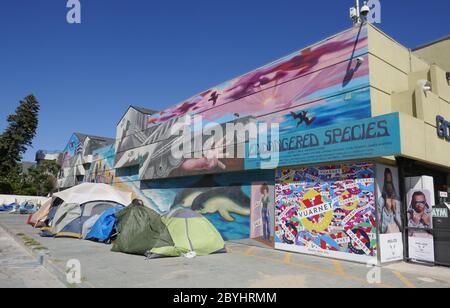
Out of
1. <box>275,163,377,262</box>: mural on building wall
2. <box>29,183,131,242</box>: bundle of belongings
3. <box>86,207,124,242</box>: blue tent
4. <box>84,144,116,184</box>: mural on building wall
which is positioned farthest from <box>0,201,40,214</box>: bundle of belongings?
<box>275,163,377,262</box>: mural on building wall

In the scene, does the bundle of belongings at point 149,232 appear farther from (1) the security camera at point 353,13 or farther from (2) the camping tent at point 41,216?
(1) the security camera at point 353,13

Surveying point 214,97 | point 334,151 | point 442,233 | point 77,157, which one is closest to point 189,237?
point 334,151

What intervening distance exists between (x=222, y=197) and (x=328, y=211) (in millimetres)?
6453

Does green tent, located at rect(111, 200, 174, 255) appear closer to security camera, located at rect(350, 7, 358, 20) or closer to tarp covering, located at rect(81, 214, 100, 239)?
tarp covering, located at rect(81, 214, 100, 239)

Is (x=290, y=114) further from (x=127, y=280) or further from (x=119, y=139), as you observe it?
(x=119, y=139)

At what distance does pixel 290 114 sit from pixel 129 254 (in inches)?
329

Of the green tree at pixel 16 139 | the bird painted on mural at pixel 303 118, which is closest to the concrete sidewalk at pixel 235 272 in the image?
the bird painted on mural at pixel 303 118

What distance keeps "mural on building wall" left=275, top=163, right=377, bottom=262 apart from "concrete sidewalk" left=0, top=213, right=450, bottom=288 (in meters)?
0.56

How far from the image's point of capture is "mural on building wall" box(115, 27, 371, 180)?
454 inches

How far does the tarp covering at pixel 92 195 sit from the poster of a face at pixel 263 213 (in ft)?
30.6

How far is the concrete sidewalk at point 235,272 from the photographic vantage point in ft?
24.7

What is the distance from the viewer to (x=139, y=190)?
25109 mm

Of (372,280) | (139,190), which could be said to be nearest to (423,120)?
A: (372,280)

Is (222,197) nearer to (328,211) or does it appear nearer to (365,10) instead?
(328,211)
